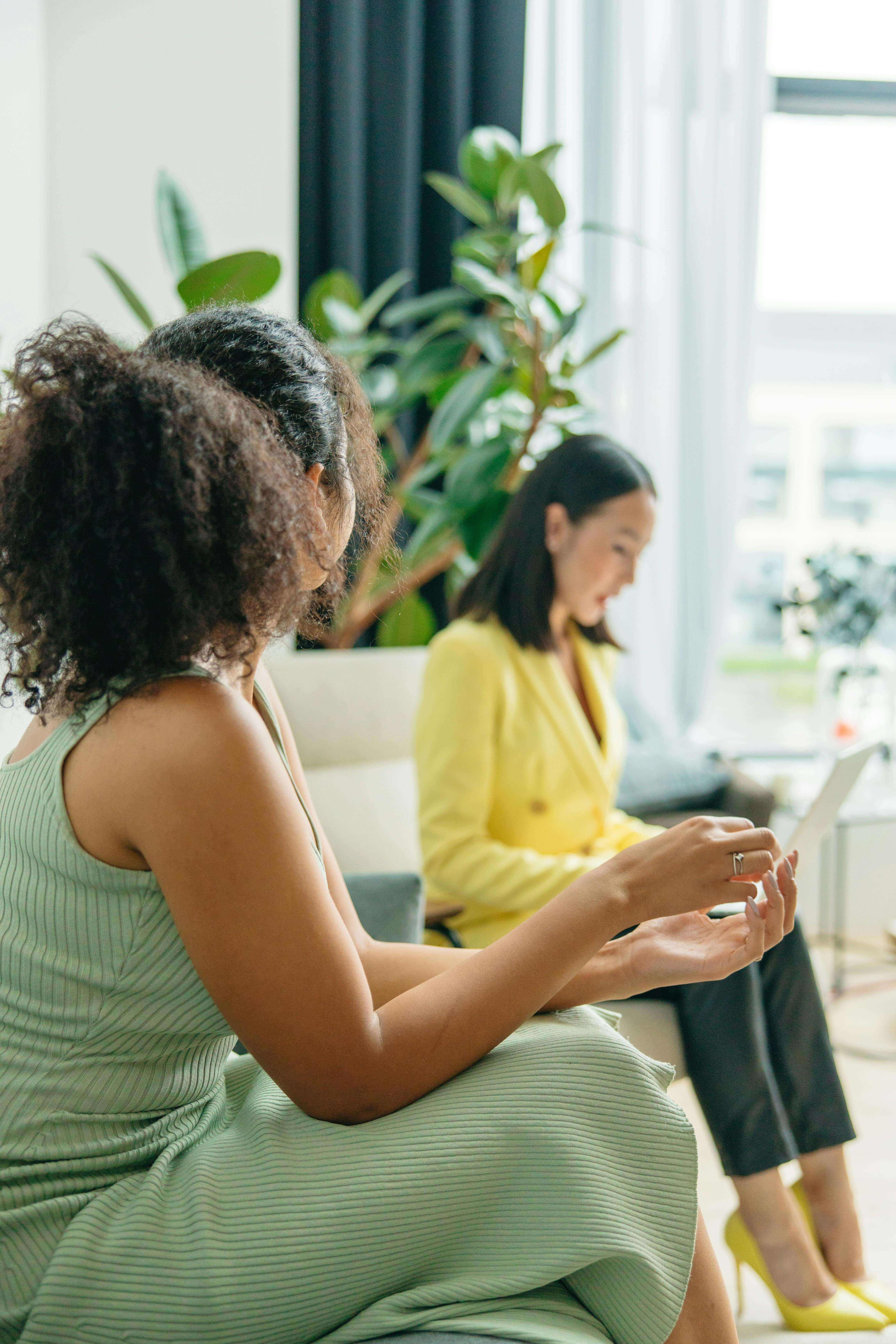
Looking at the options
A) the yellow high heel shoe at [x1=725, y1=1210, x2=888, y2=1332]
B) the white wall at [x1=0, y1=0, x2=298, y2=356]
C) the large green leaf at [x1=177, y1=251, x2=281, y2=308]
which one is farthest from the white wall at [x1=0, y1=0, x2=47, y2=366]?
the yellow high heel shoe at [x1=725, y1=1210, x2=888, y2=1332]

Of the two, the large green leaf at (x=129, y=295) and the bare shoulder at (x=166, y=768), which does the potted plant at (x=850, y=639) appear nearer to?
the large green leaf at (x=129, y=295)

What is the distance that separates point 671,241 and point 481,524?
3.71ft

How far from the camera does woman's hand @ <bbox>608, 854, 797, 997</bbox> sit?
2.98ft

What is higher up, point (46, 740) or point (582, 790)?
point (46, 740)

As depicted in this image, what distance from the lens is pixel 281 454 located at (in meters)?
0.77

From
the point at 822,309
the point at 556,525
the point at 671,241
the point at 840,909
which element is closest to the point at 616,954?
the point at 556,525

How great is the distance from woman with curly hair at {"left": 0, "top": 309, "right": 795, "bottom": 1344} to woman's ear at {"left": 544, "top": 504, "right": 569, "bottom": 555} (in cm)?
95

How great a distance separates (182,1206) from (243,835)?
0.80 ft

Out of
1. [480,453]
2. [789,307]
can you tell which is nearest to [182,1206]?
[480,453]

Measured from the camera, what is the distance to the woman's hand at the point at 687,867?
85 centimetres

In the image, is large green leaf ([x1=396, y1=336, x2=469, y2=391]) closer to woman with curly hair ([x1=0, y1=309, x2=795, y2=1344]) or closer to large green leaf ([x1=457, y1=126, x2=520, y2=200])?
large green leaf ([x1=457, y1=126, x2=520, y2=200])

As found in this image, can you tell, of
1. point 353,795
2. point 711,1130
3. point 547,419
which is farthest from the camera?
point 547,419

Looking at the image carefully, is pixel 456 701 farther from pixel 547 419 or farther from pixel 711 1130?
pixel 547 419

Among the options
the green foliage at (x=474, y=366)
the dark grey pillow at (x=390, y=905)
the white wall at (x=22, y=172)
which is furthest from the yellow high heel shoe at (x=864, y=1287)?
the white wall at (x=22, y=172)
